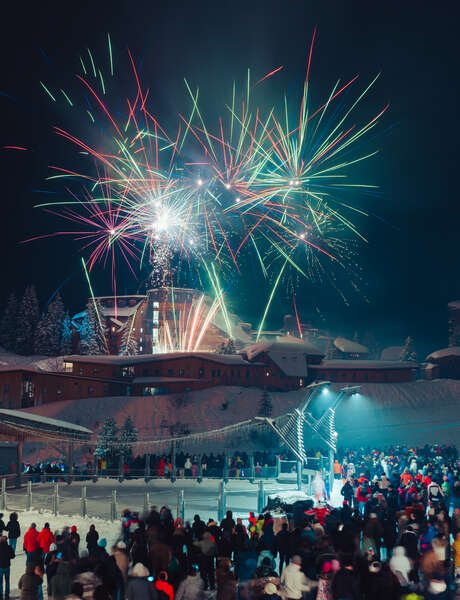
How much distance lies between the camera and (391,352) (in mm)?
124125

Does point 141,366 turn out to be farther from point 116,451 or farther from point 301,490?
point 301,490

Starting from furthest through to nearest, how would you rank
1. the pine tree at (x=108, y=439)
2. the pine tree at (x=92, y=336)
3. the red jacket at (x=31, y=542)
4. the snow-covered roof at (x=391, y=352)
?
the snow-covered roof at (x=391, y=352)
the pine tree at (x=92, y=336)
the pine tree at (x=108, y=439)
the red jacket at (x=31, y=542)

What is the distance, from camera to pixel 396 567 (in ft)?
33.4

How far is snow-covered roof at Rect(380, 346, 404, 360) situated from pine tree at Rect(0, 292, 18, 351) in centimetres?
6694

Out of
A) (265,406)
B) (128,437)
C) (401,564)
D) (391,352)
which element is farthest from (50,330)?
(401,564)

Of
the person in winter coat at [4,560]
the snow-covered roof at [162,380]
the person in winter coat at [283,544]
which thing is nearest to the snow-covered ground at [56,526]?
the person in winter coat at [4,560]

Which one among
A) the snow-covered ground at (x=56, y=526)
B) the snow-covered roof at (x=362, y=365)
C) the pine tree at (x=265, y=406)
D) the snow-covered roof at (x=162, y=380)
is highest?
the snow-covered roof at (x=362, y=365)

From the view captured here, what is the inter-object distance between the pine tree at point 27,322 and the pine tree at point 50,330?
9.11ft

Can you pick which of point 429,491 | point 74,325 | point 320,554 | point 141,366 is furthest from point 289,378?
point 320,554

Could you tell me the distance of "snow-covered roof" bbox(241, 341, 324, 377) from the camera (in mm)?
75375

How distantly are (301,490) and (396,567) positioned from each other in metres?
15.9

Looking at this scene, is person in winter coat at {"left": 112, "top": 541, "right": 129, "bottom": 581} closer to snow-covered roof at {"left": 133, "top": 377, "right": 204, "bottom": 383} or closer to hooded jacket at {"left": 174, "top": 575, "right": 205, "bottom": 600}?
hooded jacket at {"left": 174, "top": 575, "right": 205, "bottom": 600}

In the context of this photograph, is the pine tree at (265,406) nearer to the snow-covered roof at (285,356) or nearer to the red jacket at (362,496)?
the snow-covered roof at (285,356)

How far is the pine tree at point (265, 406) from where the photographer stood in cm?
6515
